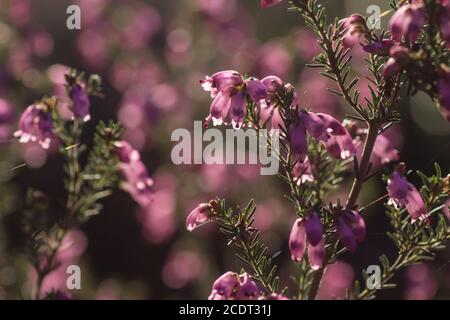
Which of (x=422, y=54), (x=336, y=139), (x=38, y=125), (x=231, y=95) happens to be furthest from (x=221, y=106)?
(x=38, y=125)

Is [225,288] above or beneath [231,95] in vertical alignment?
beneath

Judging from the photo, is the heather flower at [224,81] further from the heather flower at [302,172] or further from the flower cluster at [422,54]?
the flower cluster at [422,54]

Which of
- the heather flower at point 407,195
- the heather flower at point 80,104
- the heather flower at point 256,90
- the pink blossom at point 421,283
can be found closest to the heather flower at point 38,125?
the heather flower at point 80,104

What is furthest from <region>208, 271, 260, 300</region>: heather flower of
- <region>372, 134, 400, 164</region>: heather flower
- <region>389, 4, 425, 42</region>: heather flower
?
<region>389, 4, 425, 42</region>: heather flower

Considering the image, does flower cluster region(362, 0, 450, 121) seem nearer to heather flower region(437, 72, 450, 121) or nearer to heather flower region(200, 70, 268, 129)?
heather flower region(437, 72, 450, 121)

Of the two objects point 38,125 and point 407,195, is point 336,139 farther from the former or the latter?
point 38,125
